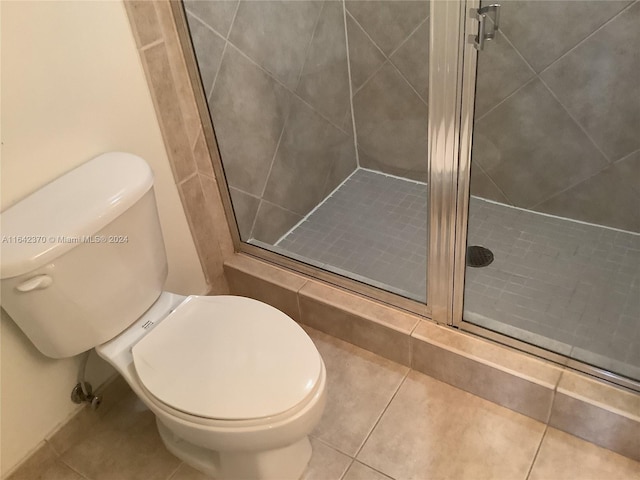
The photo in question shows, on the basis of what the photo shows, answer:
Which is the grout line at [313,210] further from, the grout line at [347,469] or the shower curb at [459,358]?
the grout line at [347,469]

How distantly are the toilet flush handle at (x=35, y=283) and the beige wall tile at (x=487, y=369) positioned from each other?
957 mm

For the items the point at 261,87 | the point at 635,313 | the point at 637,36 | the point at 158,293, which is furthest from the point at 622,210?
the point at 158,293

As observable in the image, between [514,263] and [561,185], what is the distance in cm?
38

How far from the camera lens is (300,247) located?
6.24 ft

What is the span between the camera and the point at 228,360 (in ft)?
3.89

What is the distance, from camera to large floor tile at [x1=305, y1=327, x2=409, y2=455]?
1.48 meters

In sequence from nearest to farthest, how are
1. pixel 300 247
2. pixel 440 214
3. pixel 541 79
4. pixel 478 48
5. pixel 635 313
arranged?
pixel 478 48 < pixel 440 214 < pixel 635 313 < pixel 541 79 < pixel 300 247

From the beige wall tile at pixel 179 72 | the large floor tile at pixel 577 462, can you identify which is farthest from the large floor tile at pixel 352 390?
the beige wall tile at pixel 179 72

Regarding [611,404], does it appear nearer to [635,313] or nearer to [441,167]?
[635,313]

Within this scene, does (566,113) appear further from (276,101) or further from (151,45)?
(151,45)

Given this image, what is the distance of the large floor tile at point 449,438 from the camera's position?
137 cm

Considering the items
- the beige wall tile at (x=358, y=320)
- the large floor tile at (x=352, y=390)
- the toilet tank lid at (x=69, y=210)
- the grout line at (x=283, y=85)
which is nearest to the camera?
the toilet tank lid at (x=69, y=210)

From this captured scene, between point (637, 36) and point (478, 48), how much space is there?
75cm

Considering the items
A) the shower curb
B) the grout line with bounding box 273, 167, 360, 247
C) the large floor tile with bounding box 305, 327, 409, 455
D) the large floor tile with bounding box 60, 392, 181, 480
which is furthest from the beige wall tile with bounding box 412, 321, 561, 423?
the large floor tile with bounding box 60, 392, 181, 480
